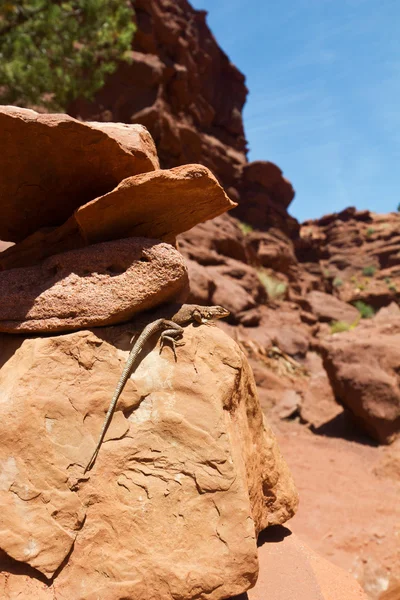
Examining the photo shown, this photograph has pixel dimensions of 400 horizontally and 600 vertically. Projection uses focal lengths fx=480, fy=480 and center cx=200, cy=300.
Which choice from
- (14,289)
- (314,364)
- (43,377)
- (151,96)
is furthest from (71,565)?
(151,96)

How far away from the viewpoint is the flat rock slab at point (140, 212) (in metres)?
3.43

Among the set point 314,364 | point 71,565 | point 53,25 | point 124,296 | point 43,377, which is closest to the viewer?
point 71,565

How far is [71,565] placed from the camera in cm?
275

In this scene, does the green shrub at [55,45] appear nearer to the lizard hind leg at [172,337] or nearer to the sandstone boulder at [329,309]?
the lizard hind leg at [172,337]

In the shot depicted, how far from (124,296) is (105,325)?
0.87 feet

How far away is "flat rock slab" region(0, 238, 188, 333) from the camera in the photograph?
3.44 meters

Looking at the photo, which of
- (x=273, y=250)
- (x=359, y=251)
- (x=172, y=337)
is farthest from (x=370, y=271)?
(x=172, y=337)

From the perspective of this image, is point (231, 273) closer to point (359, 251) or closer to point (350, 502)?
point (350, 502)

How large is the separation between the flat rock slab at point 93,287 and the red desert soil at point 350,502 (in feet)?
12.6

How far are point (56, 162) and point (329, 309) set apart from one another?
61.8 feet

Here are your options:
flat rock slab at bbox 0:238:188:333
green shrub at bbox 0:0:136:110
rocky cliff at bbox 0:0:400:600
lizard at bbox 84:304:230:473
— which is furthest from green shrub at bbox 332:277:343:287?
flat rock slab at bbox 0:238:188:333

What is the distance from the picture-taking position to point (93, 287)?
3.51 metres

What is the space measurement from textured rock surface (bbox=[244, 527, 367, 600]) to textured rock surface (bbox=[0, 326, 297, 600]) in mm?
634

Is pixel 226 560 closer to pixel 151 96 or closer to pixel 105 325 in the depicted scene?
pixel 105 325
